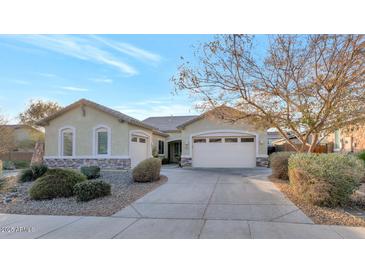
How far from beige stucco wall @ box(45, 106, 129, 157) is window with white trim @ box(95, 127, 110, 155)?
1.02ft

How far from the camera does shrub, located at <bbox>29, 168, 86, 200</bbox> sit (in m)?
8.52

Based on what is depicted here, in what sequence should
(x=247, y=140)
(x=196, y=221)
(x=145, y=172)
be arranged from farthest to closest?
(x=247, y=140)
(x=145, y=172)
(x=196, y=221)

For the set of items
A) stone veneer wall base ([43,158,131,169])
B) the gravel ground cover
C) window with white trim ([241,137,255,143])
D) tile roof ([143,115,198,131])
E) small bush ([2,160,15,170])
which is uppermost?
tile roof ([143,115,198,131])

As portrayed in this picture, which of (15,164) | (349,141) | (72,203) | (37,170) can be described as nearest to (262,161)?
(349,141)

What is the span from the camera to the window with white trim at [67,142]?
1642 cm

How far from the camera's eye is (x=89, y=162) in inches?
624

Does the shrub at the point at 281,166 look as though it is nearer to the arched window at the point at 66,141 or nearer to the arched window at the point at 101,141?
the arched window at the point at 101,141

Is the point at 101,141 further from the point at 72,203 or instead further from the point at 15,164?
the point at 15,164

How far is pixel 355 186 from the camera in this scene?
23.2 feet

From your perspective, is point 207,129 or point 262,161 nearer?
point 262,161

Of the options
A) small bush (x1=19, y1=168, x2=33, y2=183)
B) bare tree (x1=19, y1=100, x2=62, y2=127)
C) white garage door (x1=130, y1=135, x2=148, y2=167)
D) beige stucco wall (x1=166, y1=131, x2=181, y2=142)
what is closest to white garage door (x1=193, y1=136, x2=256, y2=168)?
white garage door (x1=130, y1=135, x2=148, y2=167)

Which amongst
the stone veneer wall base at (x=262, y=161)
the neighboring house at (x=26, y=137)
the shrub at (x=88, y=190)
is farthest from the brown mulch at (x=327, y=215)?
the neighboring house at (x=26, y=137)

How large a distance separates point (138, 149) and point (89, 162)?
315 cm

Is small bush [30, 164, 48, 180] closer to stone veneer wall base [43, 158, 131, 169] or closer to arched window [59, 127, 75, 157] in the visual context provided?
stone veneer wall base [43, 158, 131, 169]
